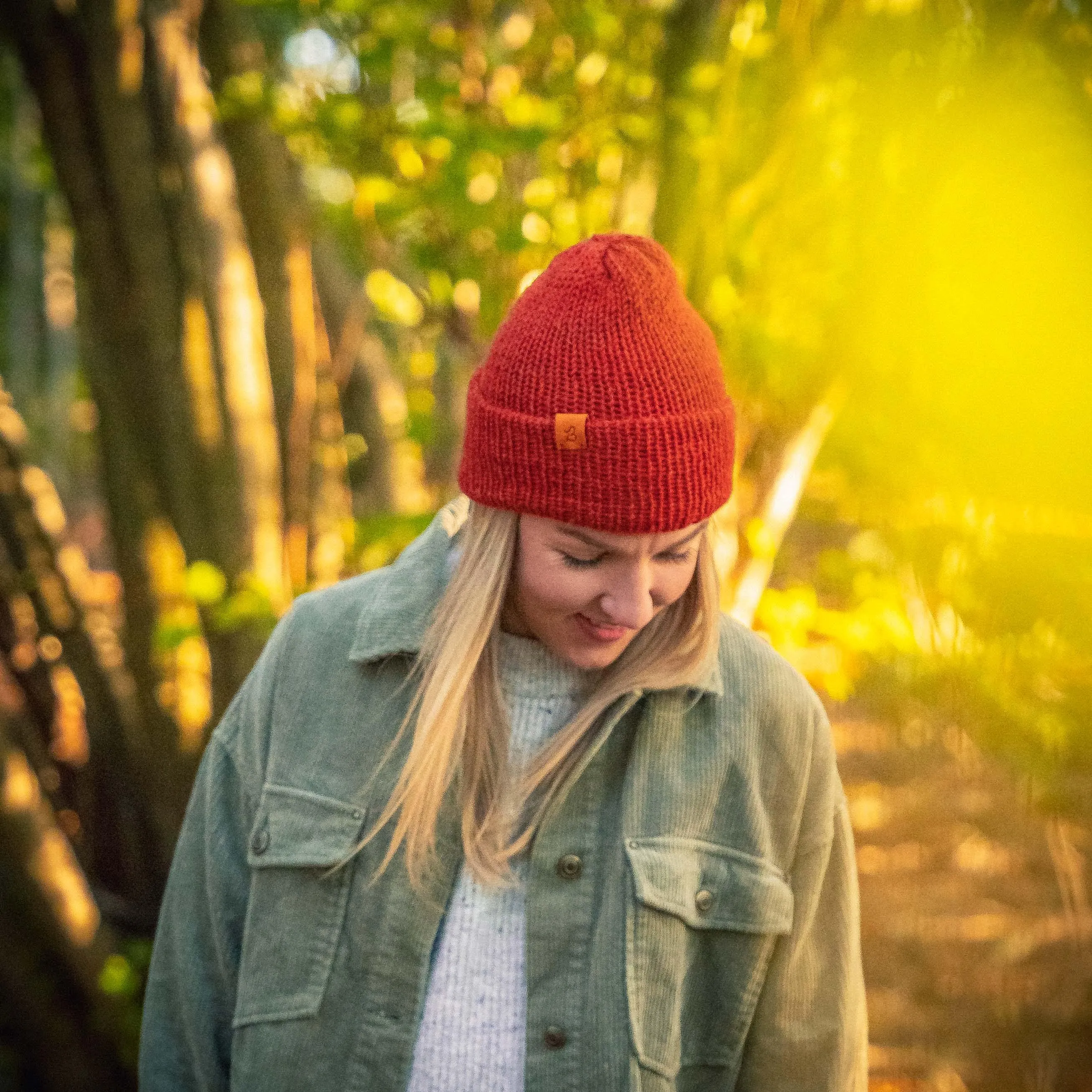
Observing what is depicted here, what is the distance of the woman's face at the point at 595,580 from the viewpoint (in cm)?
133

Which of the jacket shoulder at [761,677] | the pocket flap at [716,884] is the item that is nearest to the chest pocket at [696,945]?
the pocket flap at [716,884]

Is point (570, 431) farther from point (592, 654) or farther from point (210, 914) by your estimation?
point (210, 914)

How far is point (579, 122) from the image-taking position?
2.79 meters

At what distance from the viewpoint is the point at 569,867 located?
1483 millimetres

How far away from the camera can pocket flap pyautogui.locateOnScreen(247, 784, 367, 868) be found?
1.49 m

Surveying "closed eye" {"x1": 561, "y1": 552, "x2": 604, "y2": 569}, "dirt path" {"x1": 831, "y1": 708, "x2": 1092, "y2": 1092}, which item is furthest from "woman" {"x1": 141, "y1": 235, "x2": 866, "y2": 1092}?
"dirt path" {"x1": 831, "y1": 708, "x2": 1092, "y2": 1092}

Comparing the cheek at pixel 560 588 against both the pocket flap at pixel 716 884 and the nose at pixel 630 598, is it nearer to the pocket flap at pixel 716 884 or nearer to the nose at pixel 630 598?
the nose at pixel 630 598

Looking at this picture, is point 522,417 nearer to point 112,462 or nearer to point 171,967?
point 171,967

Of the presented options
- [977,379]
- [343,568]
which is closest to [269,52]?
[343,568]

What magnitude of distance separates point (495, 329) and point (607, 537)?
1.61 m

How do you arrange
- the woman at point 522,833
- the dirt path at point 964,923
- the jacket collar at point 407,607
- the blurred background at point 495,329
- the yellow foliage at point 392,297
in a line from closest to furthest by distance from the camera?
the woman at point 522,833, the jacket collar at point 407,607, the blurred background at point 495,329, the yellow foliage at point 392,297, the dirt path at point 964,923

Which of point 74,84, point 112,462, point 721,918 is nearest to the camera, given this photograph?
point 721,918

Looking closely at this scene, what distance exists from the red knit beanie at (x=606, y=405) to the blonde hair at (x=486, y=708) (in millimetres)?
130

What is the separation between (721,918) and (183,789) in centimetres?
247
